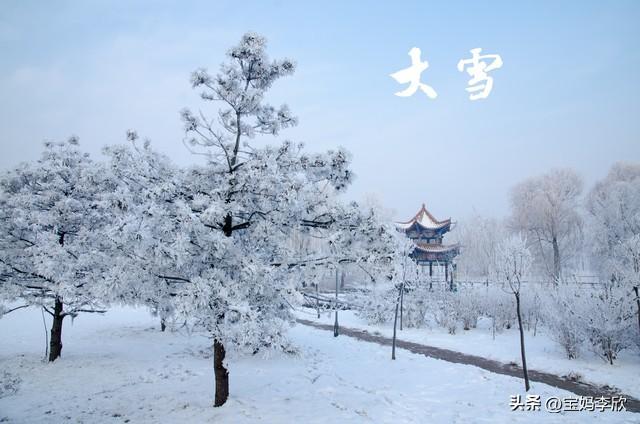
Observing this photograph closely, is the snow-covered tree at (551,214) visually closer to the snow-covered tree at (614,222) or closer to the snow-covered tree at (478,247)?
the snow-covered tree at (614,222)

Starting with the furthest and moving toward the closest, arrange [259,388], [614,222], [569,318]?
[614,222] < [569,318] < [259,388]

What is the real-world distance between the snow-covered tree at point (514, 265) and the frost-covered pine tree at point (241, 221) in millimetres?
4308

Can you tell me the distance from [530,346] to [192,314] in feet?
46.1

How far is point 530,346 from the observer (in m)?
14.8

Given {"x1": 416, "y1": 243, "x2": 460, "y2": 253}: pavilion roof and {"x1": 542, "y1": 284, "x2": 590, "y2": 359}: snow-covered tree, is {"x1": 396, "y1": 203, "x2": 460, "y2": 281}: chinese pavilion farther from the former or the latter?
{"x1": 542, "y1": 284, "x2": 590, "y2": 359}: snow-covered tree

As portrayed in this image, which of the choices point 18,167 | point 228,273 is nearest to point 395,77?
point 228,273

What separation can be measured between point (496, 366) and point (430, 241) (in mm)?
Answer: 21092

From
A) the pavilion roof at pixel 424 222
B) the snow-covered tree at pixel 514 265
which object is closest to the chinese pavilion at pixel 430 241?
the pavilion roof at pixel 424 222

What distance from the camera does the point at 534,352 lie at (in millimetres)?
13750

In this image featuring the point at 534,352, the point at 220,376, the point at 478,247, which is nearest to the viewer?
the point at 220,376

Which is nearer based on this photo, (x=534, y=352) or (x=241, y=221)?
(x=241, y=221)

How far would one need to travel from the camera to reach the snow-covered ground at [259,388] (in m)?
7.59

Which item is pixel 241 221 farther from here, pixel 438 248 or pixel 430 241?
pixel 430 241

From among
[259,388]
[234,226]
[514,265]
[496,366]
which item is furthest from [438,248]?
[234,226]
